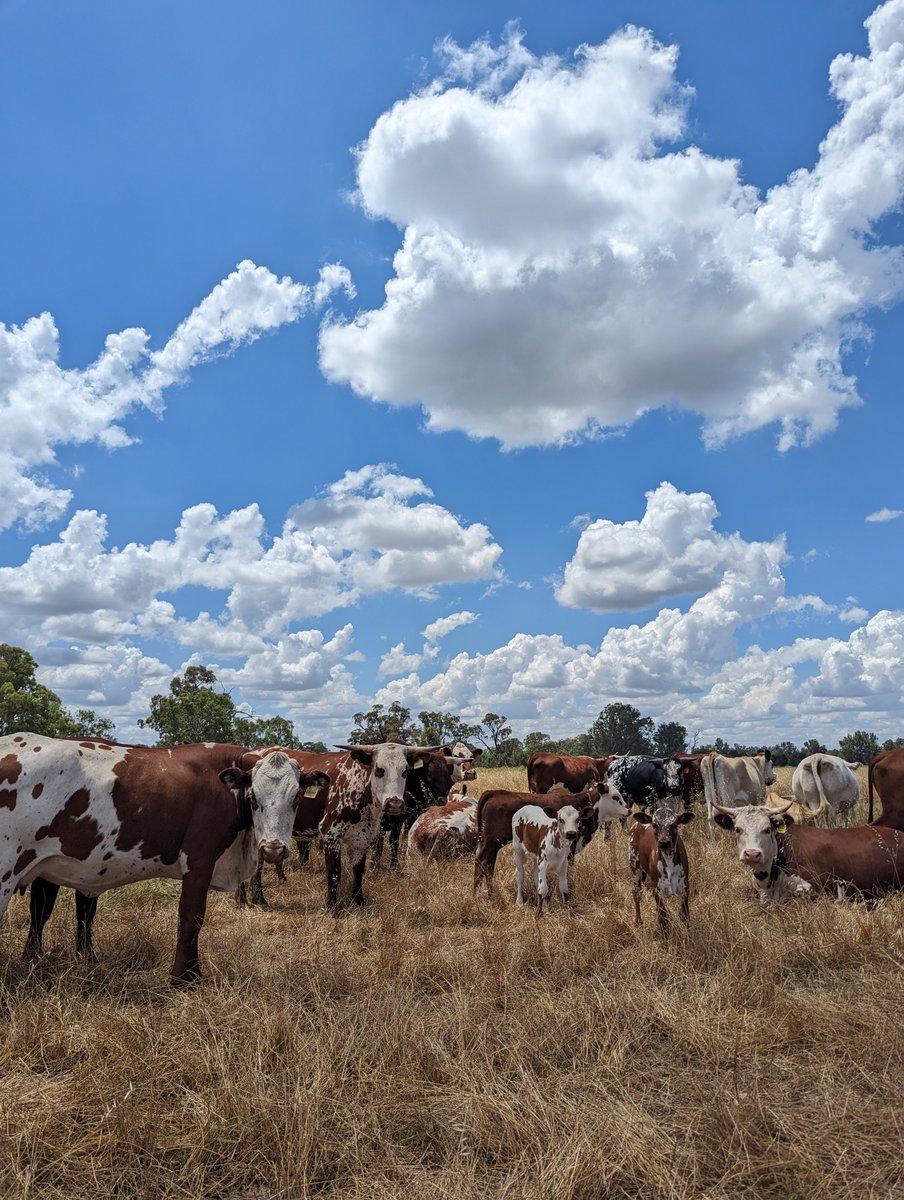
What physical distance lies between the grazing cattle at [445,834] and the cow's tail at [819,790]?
9.48 metres

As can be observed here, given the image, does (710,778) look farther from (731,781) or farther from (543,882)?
(543,882)

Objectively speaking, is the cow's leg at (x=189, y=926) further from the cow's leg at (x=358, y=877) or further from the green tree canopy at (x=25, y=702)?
the green tree canopy at (x=25, y=702)

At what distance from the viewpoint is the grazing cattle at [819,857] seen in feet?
31.9

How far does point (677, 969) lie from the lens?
22.6 ft

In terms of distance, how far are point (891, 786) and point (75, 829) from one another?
12076 mm

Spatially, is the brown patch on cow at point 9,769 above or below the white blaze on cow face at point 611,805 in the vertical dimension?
above

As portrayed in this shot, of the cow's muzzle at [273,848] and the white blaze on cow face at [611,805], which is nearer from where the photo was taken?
the cow's muzzle at [273,848]

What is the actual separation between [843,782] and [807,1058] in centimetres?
1555

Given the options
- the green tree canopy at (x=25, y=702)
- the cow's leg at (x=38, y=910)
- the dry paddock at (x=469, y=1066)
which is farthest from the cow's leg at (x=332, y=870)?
the green tree canopy at (x=25, y=702)

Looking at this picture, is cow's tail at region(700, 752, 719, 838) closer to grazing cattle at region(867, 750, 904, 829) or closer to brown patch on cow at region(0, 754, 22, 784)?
grazing cattle at region(867, 750, 904, 829)

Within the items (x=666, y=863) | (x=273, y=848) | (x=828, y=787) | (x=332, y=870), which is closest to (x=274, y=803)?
(x=273, y=848)

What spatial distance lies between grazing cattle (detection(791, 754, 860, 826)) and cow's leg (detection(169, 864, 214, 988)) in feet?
52.2

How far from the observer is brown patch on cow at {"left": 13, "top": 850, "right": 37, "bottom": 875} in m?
6.52

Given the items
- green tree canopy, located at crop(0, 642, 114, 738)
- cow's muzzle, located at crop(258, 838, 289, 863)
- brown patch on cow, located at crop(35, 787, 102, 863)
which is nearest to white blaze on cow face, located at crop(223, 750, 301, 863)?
cow's muzzle, located at crop(258, 838, 289, 863)
